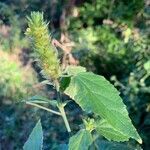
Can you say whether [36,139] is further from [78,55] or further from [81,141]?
[78,55]

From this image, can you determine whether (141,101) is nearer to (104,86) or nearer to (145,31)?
(145,31)

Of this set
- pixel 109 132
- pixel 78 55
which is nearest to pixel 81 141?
pixel 109 132

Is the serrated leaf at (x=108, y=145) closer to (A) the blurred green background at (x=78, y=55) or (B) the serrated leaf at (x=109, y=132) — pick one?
(B) the serrated leaf at (x=109, y=132)

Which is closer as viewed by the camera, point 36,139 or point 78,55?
point 36,139

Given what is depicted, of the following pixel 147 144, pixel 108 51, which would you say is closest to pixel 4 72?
pixel 108 51

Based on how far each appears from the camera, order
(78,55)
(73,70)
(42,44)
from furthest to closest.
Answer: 1. (78,55)
2. (73,70)
3. (42,44)
